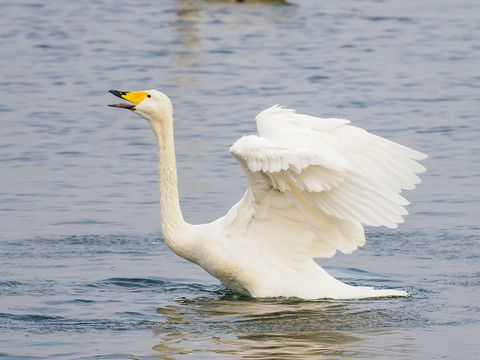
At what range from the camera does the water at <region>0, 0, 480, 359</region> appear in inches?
344

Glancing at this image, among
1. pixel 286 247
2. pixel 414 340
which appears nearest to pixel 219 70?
pixel 286 247

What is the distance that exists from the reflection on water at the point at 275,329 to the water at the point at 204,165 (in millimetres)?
24

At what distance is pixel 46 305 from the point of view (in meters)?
9.38

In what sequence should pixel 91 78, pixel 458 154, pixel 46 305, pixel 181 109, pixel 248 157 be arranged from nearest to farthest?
pixel 248 157 → pixel 46 305 → pixel 458 154 → pixel 181 109 → pixel 91 78

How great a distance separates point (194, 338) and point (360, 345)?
1279 mm

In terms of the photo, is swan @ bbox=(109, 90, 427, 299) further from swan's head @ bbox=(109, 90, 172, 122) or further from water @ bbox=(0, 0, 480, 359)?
water @ bbox=(0, 0, 480, 359)

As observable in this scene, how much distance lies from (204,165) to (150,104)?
4621mm

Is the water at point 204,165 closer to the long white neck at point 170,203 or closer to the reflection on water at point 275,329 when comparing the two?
the reflection on water at point 275,329

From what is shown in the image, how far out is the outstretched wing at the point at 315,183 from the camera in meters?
8.32

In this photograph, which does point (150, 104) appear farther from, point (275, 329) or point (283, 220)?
point (275, 329)

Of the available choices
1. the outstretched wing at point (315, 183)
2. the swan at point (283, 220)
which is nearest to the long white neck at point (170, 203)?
the swan at point (283, 220)

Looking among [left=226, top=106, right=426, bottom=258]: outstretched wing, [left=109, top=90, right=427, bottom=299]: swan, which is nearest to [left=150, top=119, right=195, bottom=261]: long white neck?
[left=109, top=90, right=427, bottom=299]: swan

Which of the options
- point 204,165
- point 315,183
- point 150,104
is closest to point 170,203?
point 150,104

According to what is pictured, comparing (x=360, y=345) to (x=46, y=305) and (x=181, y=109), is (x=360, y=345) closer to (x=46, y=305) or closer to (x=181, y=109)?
(x=46, y=305)
